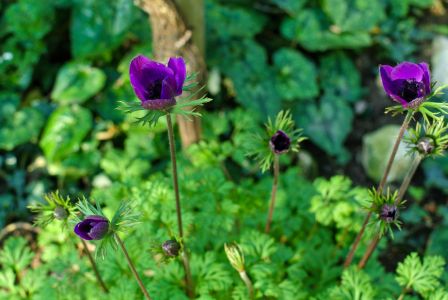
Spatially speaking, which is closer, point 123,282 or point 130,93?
point 123,282

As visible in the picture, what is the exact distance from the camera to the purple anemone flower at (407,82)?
4.17 feet

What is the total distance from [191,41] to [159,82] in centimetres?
120

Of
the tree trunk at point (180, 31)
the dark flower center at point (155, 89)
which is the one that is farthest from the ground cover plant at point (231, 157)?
the tree trunk at point (180, 31)

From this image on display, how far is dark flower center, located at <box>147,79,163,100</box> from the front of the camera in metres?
1.31

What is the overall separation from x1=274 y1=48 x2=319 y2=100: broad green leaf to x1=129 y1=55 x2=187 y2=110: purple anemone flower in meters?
2.01

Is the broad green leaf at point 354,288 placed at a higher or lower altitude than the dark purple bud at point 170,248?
lower

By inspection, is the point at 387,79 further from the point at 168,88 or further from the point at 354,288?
the point at 354,288

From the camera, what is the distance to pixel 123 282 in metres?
1.83

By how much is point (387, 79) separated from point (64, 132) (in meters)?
2.11

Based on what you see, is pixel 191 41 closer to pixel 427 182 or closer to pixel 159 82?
pixel 159 82

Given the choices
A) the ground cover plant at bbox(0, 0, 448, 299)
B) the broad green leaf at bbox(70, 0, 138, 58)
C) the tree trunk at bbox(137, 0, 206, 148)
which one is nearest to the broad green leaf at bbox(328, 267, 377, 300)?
the ground cover plant at bbox(0, 0, 448, 299)

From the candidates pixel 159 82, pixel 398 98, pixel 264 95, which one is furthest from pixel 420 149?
pixel 264 95

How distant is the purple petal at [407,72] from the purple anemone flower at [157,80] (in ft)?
1.87

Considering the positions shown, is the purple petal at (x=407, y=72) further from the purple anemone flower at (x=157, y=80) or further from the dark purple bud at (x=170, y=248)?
the dark purple bud at (x=170, y=248)
